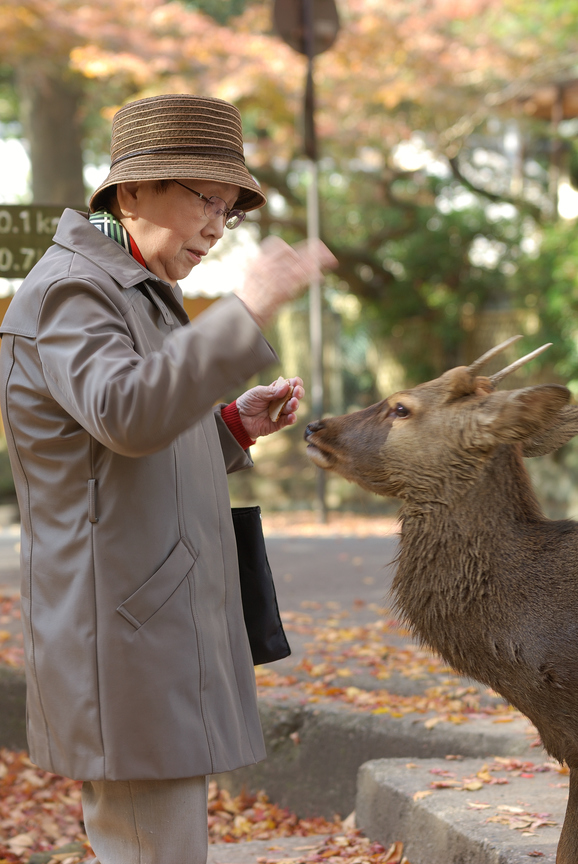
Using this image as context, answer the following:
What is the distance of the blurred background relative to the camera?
12047mm

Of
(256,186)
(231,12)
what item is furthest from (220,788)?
(231,12)

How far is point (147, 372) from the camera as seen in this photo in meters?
1.85

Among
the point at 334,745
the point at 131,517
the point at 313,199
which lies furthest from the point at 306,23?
the point at 131,517

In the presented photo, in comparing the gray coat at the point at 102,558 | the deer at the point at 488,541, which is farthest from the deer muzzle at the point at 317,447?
the gray coat at the point at 102,558

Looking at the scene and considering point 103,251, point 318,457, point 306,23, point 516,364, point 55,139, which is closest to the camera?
point 103,251

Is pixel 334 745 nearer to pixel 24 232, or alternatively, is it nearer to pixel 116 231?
pixel 116 231

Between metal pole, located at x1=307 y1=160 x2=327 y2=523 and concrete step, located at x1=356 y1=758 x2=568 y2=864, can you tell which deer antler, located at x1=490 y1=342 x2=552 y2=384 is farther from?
metal pole, located at x1=307 y1=160 x2=327 y2=523

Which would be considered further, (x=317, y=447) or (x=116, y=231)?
(x=317, y=447)

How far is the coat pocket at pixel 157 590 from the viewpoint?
2.09 metres

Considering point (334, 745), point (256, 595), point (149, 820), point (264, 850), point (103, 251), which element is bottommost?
point (264, 850)

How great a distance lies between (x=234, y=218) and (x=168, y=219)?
38cm

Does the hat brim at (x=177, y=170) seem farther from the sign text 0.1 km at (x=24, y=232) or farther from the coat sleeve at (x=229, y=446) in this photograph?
the sign text 0.1 km at (x=24, y=232)

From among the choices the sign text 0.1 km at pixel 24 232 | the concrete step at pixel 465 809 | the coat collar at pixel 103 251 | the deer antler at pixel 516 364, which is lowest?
the concrete step at pixel 465 809

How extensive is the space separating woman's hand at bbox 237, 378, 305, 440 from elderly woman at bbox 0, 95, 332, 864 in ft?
1.50
